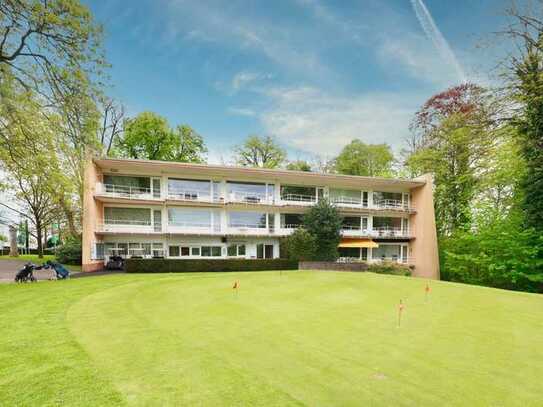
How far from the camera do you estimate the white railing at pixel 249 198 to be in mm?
25766

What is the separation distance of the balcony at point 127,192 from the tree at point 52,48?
518 inches

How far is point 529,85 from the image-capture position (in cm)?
1538

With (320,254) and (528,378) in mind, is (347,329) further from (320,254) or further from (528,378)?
(320,254)

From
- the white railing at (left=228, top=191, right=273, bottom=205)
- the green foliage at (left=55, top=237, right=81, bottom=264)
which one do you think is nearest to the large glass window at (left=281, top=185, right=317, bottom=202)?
the white railing at (left=228, top=191, right=273, bottom=205)

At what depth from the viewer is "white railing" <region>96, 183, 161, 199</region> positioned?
22.8 metres

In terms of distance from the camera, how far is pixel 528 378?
4.05 m

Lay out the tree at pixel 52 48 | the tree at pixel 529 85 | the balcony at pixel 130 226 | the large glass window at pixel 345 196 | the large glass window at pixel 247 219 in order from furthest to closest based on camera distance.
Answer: the large glass window at pixel 345 196 < the large glass window at pixel 247 219 < the balcony at pixel 130 226 < the tree at pixel 529 85 < the tree at pixel 52 48

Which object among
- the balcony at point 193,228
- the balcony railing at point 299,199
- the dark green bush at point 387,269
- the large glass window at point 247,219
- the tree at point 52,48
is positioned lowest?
the dark green bush at point 387,269

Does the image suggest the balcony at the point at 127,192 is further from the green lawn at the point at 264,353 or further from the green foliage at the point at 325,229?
the green lawn at the point at 264,353

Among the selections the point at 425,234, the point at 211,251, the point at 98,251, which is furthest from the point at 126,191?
the point at 425,234

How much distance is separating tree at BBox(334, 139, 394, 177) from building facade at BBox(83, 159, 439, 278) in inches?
381

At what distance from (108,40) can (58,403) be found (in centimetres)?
1310

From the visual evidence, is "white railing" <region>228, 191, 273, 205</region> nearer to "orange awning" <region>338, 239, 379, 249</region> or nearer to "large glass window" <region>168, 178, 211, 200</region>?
"large glass window" <region>168, 178, 211, 200</region>

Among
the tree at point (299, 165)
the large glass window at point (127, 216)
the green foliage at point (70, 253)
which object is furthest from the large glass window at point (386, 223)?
the green foliage at point (70, 253)
